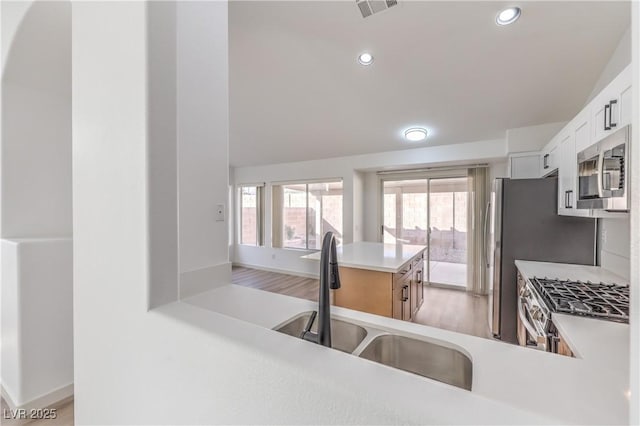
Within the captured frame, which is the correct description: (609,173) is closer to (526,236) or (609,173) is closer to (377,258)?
(526,236)

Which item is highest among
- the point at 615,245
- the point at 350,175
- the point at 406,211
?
the point at 350,175

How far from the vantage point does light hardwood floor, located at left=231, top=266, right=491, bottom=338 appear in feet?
10.7

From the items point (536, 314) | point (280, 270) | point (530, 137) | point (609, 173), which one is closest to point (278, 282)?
point (280, 270)

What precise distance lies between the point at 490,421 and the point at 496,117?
12.5ft

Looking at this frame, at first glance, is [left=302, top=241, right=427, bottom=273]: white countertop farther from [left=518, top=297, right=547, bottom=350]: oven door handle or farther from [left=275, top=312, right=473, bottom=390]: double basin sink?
[left=275, top=312, right=473, bottom=390]: double basin sink

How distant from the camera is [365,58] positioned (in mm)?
2666

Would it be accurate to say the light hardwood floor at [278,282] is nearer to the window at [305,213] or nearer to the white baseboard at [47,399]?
the window at [305,213]

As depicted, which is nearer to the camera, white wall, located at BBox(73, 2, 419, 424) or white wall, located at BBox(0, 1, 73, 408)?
white wall, located at BBox(73, 2, 419, 424)

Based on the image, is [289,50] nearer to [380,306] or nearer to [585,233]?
[380,306]

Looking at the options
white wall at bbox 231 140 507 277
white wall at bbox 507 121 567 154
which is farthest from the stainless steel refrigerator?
white wall at bbox 231 140 507 277

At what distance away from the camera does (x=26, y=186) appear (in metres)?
2.15

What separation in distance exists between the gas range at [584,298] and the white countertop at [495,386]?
513mm

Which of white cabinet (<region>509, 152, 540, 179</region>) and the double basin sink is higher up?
white cabinet (<region>509, 152, 540, 179</region>)

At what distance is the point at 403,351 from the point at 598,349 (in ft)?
2.40
